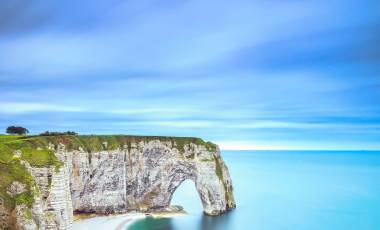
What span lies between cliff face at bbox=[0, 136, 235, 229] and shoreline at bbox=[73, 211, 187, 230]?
1443 millimetres

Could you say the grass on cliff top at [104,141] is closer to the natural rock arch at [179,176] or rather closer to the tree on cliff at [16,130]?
the natural rock arch at [179,176]

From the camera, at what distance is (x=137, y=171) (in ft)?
263

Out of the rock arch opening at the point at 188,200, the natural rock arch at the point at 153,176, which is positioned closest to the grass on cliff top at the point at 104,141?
the natural rock arch at the point at 153,176

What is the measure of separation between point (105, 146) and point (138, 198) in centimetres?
1237

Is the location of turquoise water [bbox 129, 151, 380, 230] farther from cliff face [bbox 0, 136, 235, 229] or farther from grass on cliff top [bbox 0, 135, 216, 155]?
grass on cliff top [bbox 0, 135, 216, 155]

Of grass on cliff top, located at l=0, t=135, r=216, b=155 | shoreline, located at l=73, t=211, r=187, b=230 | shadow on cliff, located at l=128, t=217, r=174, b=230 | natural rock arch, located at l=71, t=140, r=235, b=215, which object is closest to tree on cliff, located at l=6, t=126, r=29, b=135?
grass on cliff top, located at l=0, t=135, r=216, b=155

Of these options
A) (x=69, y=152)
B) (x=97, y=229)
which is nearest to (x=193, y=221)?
(x=97, y=229)

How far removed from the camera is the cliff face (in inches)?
2776

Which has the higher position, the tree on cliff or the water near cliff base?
the tree on cliff

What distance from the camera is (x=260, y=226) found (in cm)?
7175

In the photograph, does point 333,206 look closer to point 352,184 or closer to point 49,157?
point 352,184

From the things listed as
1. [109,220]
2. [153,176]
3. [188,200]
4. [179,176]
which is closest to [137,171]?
[153,176]

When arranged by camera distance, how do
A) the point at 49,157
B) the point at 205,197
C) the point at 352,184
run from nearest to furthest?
the point at 49,157 < the point at 205,197 < the point at 352,184

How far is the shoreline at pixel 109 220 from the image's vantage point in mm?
65750
